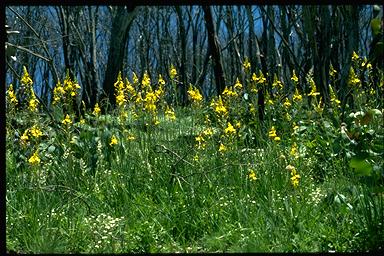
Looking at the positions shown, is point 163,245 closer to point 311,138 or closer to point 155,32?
point 311,138

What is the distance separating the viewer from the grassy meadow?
296cm

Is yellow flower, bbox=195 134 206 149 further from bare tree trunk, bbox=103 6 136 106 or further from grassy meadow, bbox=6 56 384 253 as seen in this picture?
bare tree trunk, bbox=103 6 136 106

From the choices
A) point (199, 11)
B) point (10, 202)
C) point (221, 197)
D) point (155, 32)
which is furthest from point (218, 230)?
point (155, 32)

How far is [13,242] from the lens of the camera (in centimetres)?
305

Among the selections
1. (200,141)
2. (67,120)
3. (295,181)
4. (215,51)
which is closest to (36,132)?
(67,120)

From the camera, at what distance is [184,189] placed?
3562mm

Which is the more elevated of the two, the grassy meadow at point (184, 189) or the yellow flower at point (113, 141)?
the yellow flower at point (113, 141)

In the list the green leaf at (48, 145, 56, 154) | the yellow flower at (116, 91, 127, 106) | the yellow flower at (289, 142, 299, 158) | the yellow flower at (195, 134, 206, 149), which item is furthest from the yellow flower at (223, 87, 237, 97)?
the green leaf at (48, 145, 56, 154)

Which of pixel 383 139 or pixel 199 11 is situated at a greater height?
pixel 199 11

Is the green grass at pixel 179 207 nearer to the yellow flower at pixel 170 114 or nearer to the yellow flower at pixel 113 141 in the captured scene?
the yellow flower at pixel 113 141

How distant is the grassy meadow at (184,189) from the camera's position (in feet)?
9.73

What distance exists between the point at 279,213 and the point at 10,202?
64.5 inches

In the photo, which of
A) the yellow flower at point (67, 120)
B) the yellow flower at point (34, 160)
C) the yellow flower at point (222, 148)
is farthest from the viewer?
the yellow flower at point (67, 120)

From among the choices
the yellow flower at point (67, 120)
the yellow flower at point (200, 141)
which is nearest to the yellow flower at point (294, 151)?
the yellow flower at point (200, 141)
